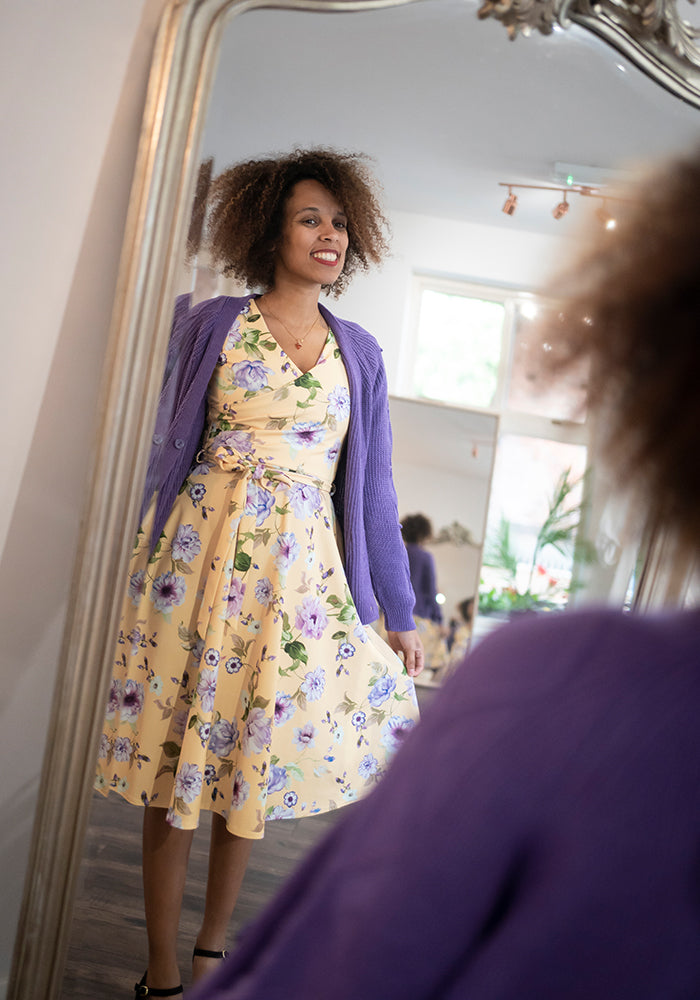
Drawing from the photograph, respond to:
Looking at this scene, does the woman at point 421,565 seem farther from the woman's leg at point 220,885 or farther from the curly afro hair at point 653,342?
the curly afro hair at point 653,342

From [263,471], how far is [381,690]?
1.25 feet

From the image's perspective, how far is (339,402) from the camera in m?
1.38

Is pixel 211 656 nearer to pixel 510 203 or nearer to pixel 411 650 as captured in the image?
pixel 411 650

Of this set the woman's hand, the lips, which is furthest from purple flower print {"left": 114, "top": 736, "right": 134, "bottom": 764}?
the lips

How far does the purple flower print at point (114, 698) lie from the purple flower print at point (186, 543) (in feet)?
0.74

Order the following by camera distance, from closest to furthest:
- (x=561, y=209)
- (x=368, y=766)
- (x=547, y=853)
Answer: (x=547, y=853)
(x=561, y=209)
(x=368, y=766)

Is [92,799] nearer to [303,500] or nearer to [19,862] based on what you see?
[19,862]

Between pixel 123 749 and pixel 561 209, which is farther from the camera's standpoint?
pixel 123 749

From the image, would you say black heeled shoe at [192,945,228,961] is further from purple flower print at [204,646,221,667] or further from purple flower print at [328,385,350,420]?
purple flower print at [328,385,350,420]

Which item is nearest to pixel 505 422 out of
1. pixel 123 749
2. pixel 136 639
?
pixel 136 639

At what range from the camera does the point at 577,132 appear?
135 cm

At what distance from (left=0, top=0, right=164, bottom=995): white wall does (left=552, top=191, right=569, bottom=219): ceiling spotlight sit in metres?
0.67

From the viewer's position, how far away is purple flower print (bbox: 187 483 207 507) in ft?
4.58

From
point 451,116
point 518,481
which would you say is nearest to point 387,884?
point 518,481
